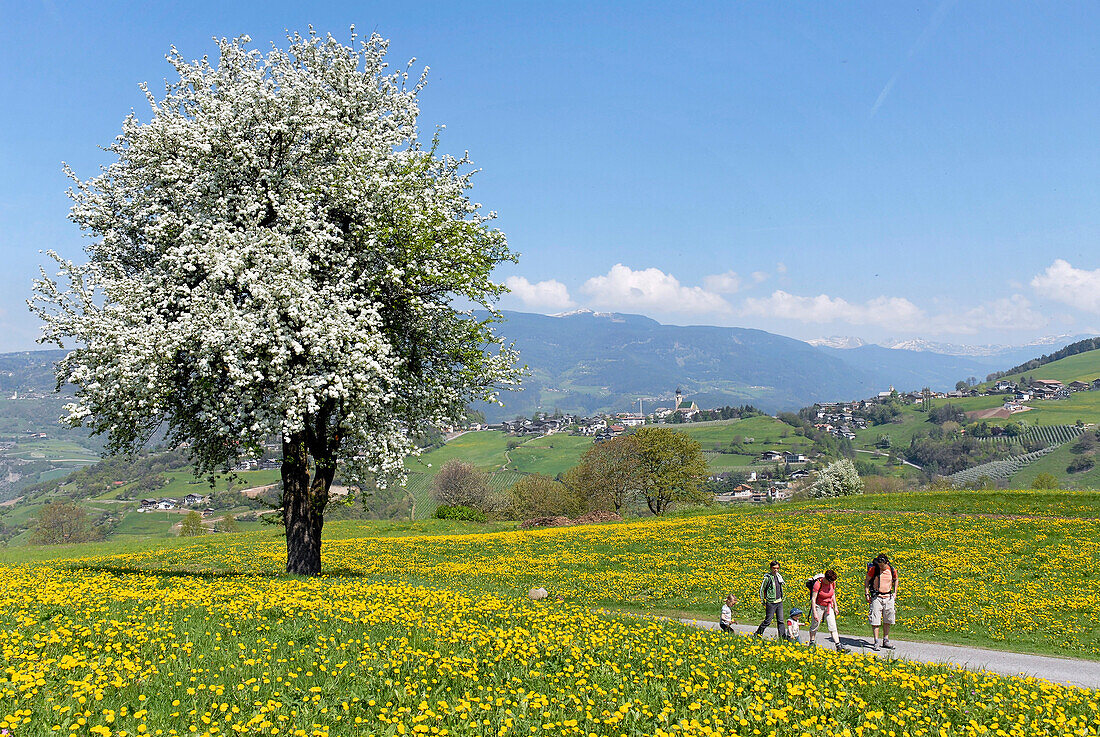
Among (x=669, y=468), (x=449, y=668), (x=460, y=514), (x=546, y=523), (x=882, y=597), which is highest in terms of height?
(x=449, y=668)

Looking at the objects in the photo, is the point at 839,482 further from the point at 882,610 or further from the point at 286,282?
the point at 286,282

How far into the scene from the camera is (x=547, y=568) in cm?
3259

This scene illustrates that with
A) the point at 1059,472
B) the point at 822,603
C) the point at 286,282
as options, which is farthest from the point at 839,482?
the point at 1059,472

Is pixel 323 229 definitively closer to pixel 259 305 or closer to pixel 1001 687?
pixel 259 305

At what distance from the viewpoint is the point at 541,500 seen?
3962 inches

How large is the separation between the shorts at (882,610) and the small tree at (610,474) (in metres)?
61.0

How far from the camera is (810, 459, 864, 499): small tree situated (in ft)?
324

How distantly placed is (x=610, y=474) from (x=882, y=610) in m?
62.3

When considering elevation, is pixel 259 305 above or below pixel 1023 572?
above

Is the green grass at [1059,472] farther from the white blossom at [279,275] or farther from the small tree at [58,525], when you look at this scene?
the small tree at [58,525]

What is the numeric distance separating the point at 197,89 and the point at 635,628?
73.7ft

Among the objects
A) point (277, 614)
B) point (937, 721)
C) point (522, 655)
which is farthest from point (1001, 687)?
point (277, 614)

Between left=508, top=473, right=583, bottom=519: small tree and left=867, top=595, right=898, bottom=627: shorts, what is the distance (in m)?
70.1

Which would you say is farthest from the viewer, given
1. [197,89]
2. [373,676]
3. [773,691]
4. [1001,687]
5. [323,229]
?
[197,89]
